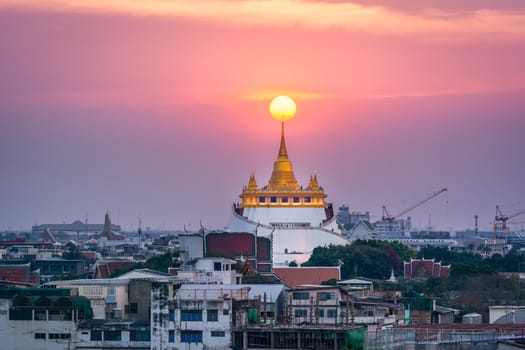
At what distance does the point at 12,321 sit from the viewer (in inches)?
2576

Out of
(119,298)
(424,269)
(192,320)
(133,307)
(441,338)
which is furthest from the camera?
(424,269)

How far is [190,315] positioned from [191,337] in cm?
67

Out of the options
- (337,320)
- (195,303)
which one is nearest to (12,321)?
(195,303)

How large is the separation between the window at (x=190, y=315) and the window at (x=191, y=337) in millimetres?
408

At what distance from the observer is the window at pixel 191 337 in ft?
207

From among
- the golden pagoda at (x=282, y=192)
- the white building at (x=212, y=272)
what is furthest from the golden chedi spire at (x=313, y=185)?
the white building at (x=212, y=272)

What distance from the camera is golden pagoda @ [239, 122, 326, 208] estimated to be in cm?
12331

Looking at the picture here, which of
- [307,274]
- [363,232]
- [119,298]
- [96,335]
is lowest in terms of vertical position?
[96,335]

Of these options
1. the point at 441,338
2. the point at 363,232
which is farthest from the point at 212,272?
the point at 363,232

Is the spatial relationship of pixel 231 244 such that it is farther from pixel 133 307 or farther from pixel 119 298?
pixel 133 307

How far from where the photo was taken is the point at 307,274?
328 ft

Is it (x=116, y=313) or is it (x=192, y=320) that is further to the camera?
(x=116, y=313)

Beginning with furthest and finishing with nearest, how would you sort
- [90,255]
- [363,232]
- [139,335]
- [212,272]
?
1. [90,255]
2. [363,232]
3. [212,272]
4. [139,335]

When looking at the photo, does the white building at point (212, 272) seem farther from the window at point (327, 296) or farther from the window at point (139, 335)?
the window at point (139, 335)
